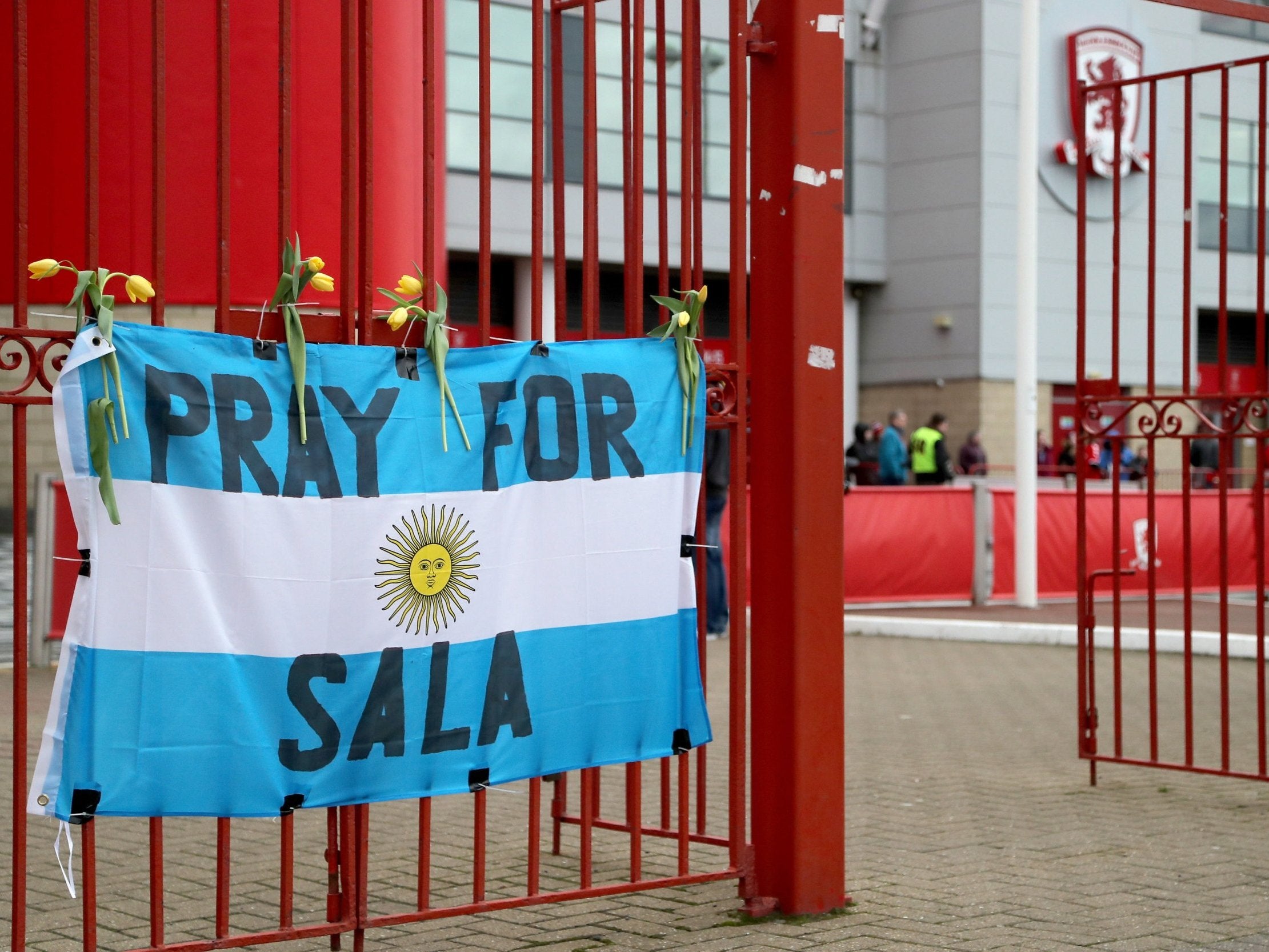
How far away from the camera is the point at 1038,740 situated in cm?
935

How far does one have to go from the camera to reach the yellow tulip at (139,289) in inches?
161

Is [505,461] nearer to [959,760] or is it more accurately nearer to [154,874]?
[154,874]

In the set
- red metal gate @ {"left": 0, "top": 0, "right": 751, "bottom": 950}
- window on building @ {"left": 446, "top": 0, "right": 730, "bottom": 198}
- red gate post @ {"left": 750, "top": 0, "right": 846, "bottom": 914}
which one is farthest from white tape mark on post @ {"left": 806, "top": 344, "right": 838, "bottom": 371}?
window on building @ {"left": 446, "top": 0, "right": 730, "bottom": 198}

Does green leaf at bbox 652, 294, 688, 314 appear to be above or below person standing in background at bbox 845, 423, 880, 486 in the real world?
above

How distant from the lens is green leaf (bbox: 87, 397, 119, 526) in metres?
3.99

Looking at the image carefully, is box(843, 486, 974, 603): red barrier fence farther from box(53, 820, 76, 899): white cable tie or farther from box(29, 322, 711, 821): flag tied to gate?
box(29, 322, 711, 821): flag tied to gate

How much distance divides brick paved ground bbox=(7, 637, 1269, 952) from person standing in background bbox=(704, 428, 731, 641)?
3119 mm

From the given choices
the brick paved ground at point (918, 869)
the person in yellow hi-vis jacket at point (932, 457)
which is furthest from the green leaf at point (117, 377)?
the person in yellow hi-vis jacket at point (932, 457)

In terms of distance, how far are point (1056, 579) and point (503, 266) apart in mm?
15946

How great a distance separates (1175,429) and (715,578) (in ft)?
19.2

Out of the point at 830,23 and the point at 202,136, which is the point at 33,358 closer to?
the point at 830,23

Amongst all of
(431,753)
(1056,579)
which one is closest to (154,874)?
(431,753)

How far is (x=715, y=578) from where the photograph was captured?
13.1 metres

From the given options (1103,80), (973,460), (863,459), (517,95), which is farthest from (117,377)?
(1103,80)
